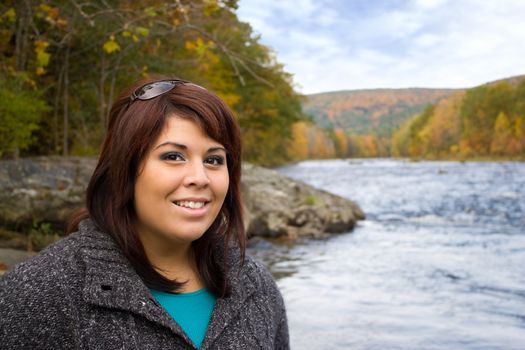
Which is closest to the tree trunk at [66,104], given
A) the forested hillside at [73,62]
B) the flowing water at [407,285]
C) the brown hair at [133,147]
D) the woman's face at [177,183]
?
the forested hillside at [73,62]

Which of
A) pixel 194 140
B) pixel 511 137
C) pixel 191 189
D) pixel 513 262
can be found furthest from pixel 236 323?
pixel 511 137

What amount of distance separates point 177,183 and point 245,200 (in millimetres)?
9735

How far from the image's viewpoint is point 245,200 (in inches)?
456

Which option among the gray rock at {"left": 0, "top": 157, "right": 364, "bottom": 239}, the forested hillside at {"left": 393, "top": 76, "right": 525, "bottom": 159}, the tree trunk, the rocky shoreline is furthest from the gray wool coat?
the forested hillside at {"left": 393, "top": 76, "right": 525, "bottom": 159}

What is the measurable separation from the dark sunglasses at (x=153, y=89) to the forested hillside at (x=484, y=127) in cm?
7540

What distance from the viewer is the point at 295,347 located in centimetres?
534

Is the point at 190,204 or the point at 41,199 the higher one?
the point at 190,204

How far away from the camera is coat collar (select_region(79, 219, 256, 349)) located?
5.68ft

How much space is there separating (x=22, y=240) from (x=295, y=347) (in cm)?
374

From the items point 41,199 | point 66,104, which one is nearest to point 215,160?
point 41,199

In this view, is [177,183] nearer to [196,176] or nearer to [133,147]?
[196,176]

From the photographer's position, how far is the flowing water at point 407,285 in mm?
5715

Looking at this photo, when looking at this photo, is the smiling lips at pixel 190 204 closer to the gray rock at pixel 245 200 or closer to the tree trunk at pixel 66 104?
the gray rock at pixel 245 200

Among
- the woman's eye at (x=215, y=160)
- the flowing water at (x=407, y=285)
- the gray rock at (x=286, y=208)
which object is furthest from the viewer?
the gray rock at (x=286, y=208)
